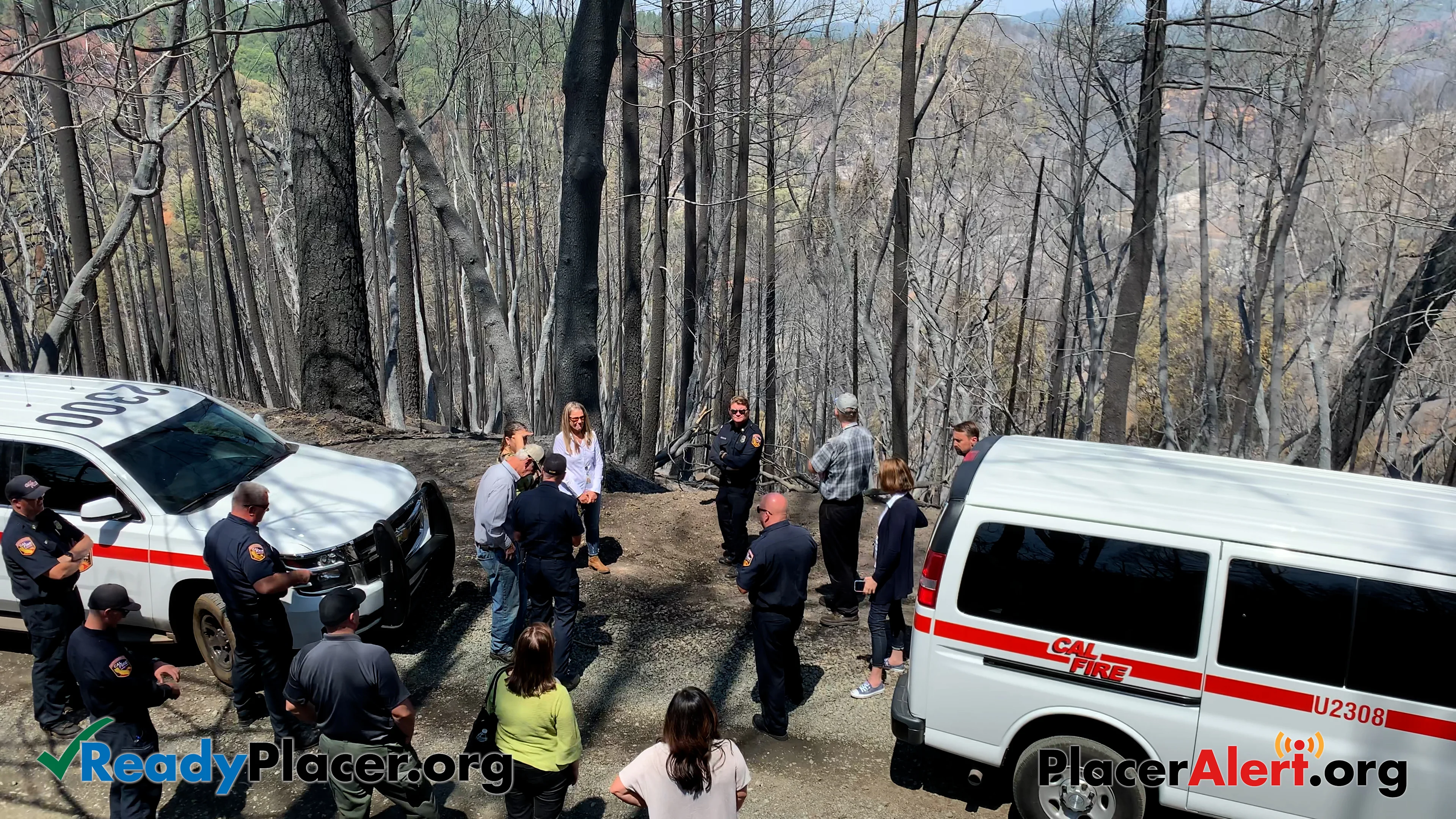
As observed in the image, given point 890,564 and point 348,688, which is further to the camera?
point 890,564

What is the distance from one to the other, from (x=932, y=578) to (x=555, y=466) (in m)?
2.59

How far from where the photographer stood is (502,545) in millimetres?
6184

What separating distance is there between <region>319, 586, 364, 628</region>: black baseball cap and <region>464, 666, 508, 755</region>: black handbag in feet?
2.48

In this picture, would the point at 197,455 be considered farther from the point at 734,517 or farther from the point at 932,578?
the point at 932,578

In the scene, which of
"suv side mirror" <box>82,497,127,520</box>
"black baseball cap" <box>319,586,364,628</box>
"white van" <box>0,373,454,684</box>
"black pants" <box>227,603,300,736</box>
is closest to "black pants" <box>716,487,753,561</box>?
"white van" <box>0,373,454,684</box>

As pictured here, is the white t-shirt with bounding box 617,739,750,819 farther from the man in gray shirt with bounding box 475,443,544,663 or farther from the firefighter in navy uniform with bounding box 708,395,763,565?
the firefighter in navy uniform with bounding box 708,395,763,565

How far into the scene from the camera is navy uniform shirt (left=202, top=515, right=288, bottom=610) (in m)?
5.03

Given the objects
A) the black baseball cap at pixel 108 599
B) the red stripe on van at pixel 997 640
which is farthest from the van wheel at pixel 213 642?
the red stripe on van at pixel 997 640

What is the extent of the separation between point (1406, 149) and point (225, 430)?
25.5m

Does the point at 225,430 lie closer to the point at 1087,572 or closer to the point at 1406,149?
the point at 1087,572

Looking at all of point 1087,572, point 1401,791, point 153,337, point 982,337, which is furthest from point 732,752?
point 153,337

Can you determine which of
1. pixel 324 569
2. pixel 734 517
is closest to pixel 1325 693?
pixel 734 517

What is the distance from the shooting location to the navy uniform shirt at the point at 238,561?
5031mm

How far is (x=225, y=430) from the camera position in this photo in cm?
696
